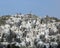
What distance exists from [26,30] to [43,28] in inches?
227

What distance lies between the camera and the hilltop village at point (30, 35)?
214 ft

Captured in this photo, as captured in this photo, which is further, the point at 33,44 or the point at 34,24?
the point at 34,24

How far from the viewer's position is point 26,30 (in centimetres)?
7281

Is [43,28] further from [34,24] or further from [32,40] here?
[32,40]

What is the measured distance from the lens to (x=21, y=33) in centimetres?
6938

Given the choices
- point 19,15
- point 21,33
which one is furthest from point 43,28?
point 19,15

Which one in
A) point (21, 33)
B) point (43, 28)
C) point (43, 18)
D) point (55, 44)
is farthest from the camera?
point (43, 18)

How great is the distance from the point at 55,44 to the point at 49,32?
8890 mm

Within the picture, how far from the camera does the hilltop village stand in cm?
6512

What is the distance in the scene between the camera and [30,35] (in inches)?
2773

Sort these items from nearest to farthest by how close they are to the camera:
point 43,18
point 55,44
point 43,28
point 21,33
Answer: point 55,44 → point 21,33 → point 43,28 → point 43,18

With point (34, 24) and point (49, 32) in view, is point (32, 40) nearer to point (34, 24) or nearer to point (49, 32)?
point (49, 32)

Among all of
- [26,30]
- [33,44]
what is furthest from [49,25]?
[33,44]

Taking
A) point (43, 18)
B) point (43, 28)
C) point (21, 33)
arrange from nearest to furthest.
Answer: point (21, 33)
point (43, 28)
point (43, 18)
